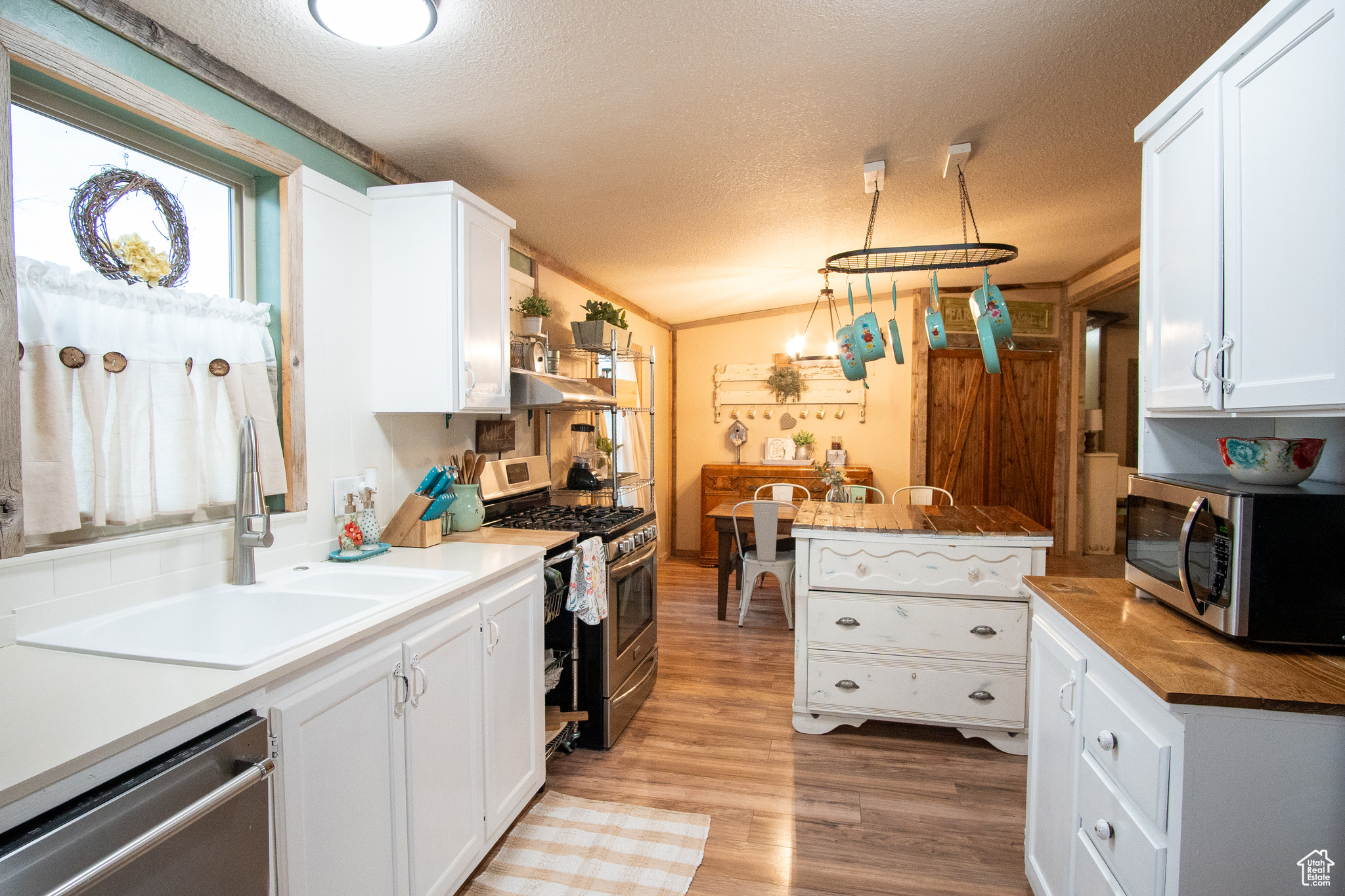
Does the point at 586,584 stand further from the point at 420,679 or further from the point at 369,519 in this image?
the point at 420,679

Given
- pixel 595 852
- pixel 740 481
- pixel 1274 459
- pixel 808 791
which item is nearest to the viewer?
pixel 1274 459

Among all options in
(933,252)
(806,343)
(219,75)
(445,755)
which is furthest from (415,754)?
(806,343)

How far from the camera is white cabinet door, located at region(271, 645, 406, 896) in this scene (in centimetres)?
129

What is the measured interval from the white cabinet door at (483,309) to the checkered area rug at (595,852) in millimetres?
1488

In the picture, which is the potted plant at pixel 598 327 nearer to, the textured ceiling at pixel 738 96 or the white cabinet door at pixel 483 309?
the textured ceiling at pixel 738 96

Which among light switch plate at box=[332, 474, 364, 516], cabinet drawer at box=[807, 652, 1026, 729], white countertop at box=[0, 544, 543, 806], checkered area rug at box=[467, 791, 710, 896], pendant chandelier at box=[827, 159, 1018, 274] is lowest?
checkered area rug at box=[467, 791, 710, 896]

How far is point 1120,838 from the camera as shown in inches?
53.2

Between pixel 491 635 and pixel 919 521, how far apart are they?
2002 mm

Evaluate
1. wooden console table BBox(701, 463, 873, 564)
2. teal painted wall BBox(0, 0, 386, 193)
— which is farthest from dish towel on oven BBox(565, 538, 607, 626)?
wooden console table BBox(701, 463, 873, 564)

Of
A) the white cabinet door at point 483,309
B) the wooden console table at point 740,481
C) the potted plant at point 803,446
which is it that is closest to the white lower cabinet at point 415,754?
the white cabinet door at point 483,309

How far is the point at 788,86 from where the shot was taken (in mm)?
2139

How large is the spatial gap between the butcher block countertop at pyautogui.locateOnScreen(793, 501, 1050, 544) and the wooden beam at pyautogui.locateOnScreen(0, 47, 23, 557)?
246 cm

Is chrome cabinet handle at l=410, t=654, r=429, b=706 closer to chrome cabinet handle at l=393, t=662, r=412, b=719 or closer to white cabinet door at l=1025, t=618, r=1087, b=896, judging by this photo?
chrome cabinet handle at l=393, t=662, r=412, b=719

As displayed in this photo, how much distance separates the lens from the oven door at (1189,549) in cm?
137
